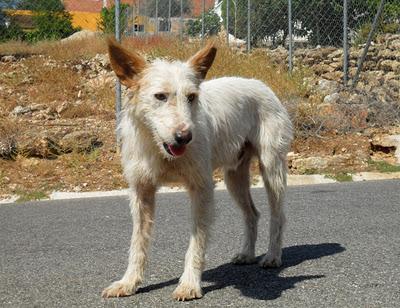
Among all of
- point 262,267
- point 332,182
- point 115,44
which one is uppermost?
point 115,44

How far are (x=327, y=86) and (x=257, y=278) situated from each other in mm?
11067

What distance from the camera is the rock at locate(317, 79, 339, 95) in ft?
52.3

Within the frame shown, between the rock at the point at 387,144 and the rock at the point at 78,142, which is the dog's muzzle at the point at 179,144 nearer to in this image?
the rock at the point at 78,142

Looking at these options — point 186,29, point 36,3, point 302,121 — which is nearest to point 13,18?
point 36,3

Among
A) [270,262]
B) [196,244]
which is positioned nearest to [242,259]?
[270,262]

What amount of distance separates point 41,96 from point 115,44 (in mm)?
10763

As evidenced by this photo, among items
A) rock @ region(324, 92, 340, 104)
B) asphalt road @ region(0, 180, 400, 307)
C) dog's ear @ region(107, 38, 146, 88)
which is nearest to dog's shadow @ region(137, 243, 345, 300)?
asphalt road @ region(0, 180, 400, 307)

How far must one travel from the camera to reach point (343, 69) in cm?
1748

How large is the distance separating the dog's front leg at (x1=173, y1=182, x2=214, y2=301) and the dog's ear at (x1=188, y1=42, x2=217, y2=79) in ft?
2.75

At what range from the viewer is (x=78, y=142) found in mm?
12109

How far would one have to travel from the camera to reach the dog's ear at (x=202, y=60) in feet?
17.1

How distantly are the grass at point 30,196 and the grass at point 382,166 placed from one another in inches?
213

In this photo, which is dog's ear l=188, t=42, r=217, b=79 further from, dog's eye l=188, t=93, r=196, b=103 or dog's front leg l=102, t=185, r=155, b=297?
dog's front leg l=102, t=185, r=155, b=297

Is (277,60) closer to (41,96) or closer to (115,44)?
(41,96)
